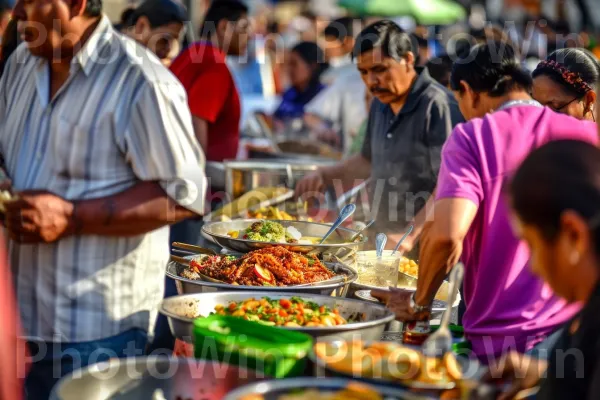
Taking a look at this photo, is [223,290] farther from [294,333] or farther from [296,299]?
[294,333]

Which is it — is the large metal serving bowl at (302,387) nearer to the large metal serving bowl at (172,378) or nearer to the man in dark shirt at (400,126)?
the large metal serving bowl at (172,378)

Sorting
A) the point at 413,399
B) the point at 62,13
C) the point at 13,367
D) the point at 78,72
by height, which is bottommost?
the point at 413,399

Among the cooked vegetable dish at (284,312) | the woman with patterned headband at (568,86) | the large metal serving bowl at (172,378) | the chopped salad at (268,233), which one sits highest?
the woman with patterned headband at (568,86)

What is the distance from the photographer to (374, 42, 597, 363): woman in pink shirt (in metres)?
2.77

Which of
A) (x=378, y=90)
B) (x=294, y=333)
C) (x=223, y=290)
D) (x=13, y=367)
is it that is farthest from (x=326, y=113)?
(x=13, y=367)

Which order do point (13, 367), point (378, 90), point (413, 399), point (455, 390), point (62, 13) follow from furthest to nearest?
point (378, 90) < point (62, 13) < point (455, 390) < point (413, 399) < point (13, 367)

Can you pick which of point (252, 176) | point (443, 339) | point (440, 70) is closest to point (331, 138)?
point (440, 70)

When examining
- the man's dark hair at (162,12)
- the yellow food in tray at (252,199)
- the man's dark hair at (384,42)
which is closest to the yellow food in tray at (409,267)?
the yellow food in tray at (252,199)

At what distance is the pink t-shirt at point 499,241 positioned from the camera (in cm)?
280

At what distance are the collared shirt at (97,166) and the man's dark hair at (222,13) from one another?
355cm

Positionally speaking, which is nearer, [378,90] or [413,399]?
[413,399]

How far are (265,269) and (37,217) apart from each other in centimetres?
91

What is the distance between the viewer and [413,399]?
204 centimetres

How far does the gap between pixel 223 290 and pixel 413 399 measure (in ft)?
3.76
